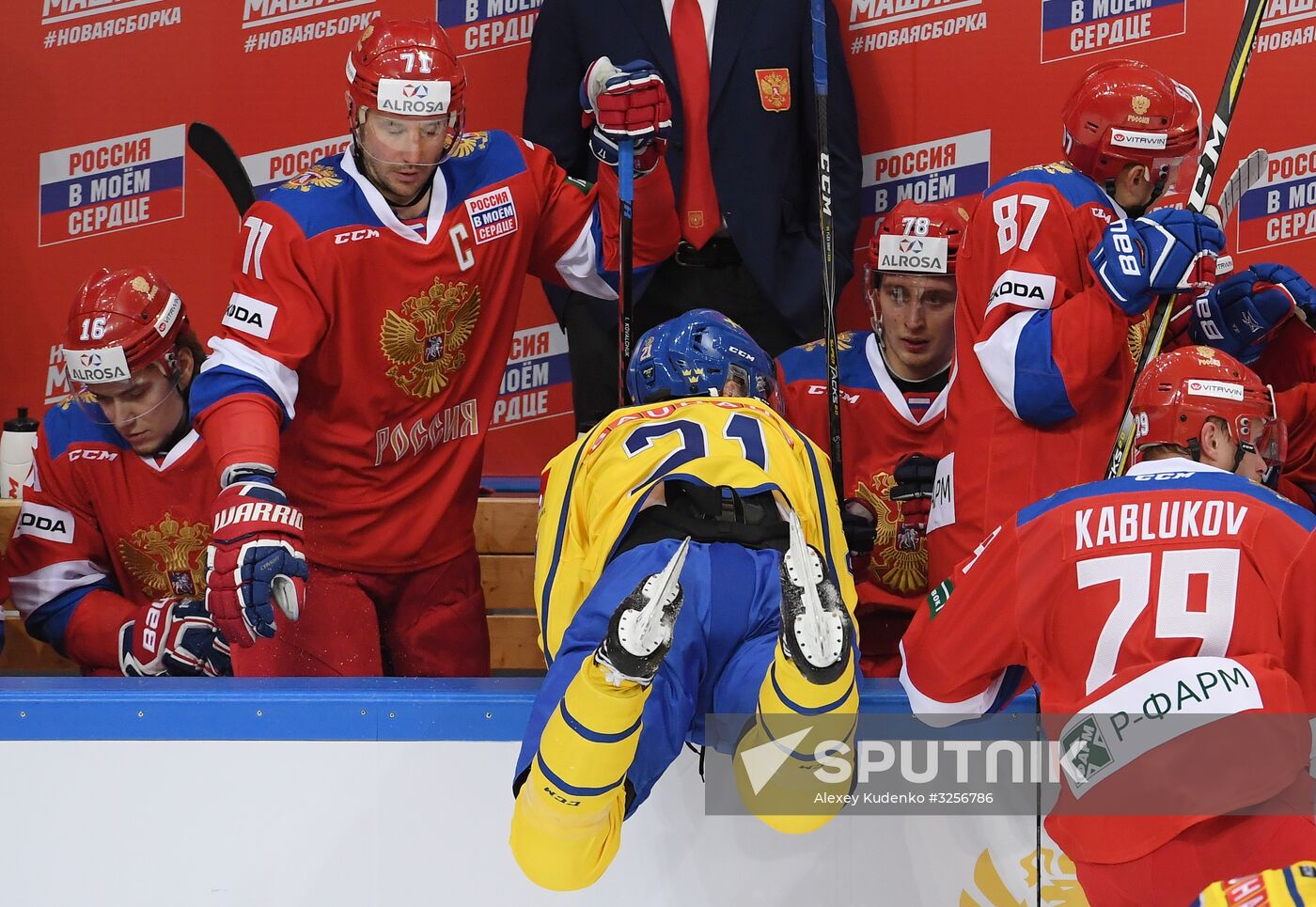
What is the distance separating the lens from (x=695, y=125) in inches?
161

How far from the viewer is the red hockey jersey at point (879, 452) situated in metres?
3.49

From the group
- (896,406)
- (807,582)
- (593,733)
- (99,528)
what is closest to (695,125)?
(896,406)

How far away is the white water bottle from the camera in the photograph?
4.35m

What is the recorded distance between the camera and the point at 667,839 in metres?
2.53

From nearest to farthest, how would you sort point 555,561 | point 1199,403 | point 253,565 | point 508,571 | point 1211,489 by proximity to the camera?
point 1211,489
point 1199,403
point 555,561
point 253,565
point 508,571

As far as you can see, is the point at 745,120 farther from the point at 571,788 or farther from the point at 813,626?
the point at 571,788

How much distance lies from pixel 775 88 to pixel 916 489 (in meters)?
1.20

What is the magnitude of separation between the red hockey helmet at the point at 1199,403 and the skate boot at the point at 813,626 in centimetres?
59

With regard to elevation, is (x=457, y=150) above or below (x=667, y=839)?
above

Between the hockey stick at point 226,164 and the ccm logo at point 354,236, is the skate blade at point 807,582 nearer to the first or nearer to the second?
the ccm logo at point 354,236

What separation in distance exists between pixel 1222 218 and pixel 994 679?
155 cm

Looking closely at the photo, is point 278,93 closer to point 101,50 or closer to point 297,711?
point 101,50

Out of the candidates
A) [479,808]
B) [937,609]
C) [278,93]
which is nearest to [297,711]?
[479,808]

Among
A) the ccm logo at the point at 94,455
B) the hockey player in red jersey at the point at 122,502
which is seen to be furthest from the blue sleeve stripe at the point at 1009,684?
the ccm logo at the point at 94,455
